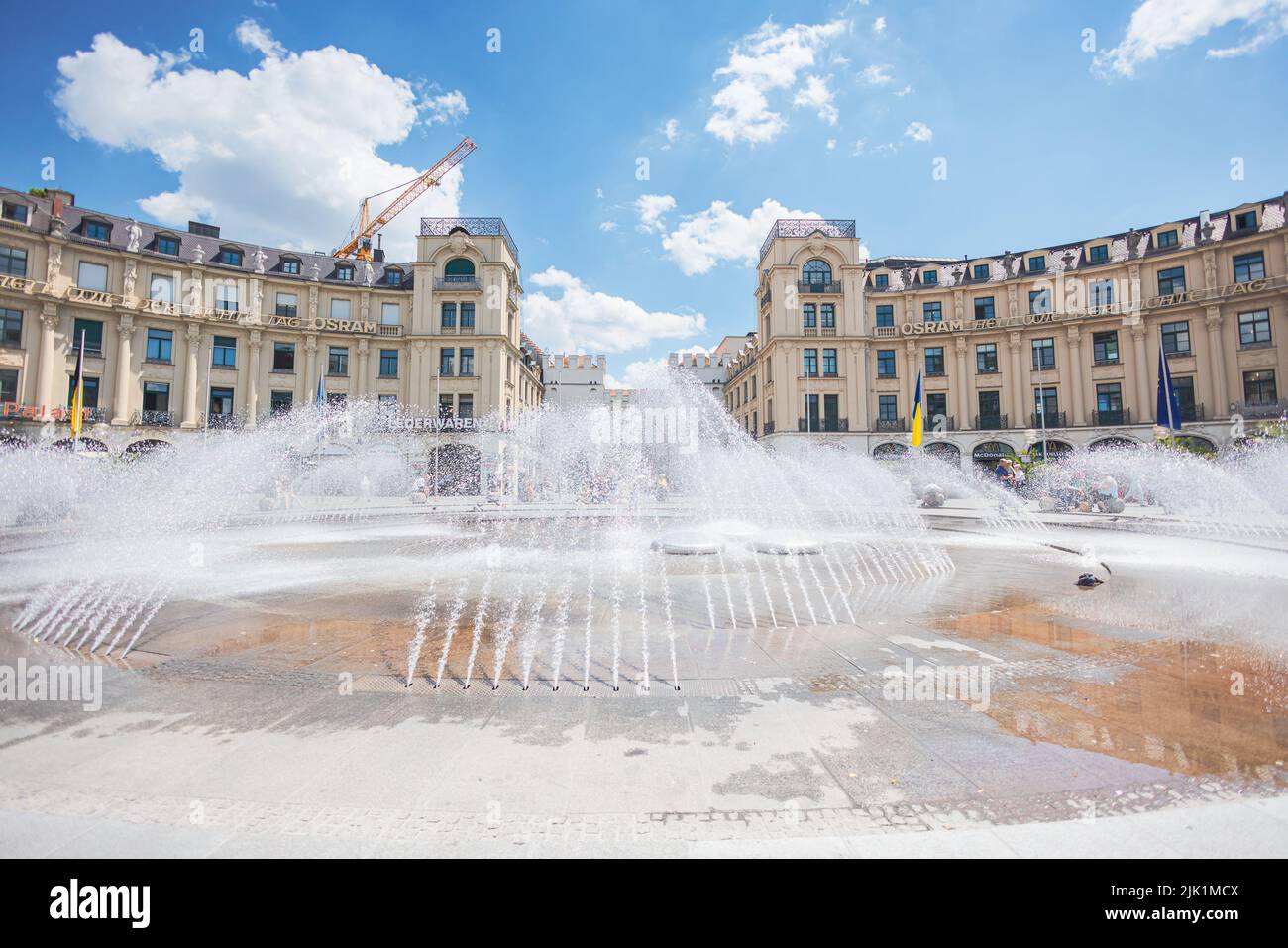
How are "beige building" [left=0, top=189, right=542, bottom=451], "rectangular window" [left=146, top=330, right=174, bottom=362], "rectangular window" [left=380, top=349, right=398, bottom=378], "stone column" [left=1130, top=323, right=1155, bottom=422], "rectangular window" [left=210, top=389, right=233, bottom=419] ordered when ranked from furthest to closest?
"rectangular window" [left=380, top=349, right=398, bottom=378], "rectangular window" [left=210, top=389, right=233, bottom=419], "stone column" [left=1130, top=323, right=1155, bottom=422], "rectangular window" [left=146, top=330, right=174, bottom=362], "beige building" [left=0, top=189, right=542, bottom=451]

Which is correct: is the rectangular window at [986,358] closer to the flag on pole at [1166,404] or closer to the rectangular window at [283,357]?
the flag on pole at [1166,404]

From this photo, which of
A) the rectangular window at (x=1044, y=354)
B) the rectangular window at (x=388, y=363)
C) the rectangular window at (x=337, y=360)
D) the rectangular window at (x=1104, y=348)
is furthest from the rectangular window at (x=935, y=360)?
the rectangular window at (x=337, y=360)

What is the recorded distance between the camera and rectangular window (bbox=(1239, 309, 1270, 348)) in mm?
37281

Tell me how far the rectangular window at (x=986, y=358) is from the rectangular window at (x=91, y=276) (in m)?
62.4

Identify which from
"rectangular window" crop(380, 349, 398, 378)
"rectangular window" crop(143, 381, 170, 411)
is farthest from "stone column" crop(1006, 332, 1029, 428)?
"rectangular window" crop(143, 381, 170, 411)

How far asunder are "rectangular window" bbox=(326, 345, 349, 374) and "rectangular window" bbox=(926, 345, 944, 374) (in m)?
46.1

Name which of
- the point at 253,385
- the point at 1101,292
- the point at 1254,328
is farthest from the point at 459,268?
the point at 1254,328

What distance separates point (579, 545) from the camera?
15266mm

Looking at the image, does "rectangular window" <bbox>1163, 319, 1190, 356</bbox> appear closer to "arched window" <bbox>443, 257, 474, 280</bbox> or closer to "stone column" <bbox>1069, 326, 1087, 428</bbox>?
"stone column" <bbox>1069, 326, 1087, 428</bbox>

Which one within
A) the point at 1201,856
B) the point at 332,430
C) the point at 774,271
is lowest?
the point at 1201,856

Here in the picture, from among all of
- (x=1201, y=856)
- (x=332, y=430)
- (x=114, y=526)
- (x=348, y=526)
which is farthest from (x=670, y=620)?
(x=332, y=430)

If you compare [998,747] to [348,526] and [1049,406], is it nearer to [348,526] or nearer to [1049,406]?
[348,526]

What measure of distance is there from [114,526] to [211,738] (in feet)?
68.3
